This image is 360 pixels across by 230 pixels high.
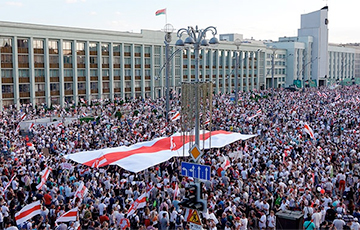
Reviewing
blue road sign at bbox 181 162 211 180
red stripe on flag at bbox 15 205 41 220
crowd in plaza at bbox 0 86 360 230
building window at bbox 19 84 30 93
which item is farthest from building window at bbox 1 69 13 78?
blue road sign at bbox 181 162 211 180

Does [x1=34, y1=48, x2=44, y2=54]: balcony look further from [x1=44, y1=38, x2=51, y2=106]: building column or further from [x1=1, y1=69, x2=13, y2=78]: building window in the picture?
[x1=1, y1=69, x2=13, y2=78]: building window

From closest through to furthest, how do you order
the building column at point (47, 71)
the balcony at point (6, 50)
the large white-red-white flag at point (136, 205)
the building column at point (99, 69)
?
the large white-red-white flag at point (136, 205)
the balcony at point (6, 50)
the building column at point (47, 71)
the building column at point (99, 69)

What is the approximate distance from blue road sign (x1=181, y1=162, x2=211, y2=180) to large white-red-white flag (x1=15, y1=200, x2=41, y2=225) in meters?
5.16

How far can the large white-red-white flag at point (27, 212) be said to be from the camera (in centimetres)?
1331

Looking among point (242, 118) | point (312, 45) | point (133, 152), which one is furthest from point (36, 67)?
point (312, 45)

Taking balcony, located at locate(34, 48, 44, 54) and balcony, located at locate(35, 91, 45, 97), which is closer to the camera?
balcony, located at locate(34, 48, 44, 54)

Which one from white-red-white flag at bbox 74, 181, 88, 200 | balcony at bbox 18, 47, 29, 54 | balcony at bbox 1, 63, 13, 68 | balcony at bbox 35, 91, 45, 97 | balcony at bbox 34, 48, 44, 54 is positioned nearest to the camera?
white-red-white flag at bbox 74, 181, 88, 200

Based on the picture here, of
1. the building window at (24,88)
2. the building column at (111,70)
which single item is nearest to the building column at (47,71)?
the building window at (24,88)

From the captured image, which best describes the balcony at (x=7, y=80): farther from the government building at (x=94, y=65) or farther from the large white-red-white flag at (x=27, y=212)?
the large white-red-white flag at (x=27, y=212)

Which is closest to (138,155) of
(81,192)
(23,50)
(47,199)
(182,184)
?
(182,184)

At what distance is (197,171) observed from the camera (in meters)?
11.6

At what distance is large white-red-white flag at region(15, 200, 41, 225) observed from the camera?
13312mm

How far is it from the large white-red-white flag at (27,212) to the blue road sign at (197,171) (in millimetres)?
5165

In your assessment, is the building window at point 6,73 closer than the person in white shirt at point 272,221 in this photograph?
No
